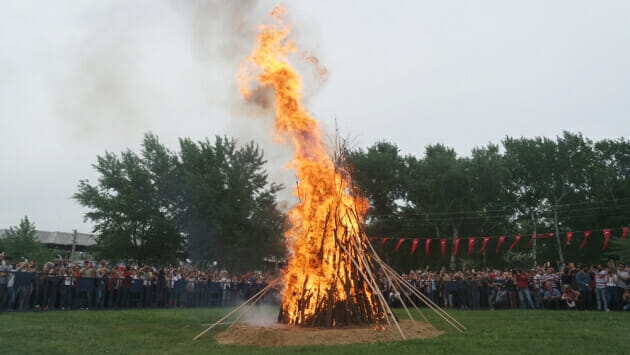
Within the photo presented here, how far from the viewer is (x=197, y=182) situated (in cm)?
3011

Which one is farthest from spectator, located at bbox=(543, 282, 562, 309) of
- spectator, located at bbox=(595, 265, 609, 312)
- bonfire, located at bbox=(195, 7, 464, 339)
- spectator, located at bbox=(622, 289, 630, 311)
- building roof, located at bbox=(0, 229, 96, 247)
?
building roof, located at bbox=(0, 229, 96, 247)

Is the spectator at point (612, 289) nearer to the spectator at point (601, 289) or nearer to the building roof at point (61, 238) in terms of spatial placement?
the spectator at point (601, 289)

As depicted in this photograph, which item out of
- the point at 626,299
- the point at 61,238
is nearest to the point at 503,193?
the point at 626,299

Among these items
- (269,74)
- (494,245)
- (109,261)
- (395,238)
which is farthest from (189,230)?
(494,245)

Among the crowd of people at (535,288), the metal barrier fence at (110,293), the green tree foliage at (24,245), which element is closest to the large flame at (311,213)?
the crowd of people at (535,288)

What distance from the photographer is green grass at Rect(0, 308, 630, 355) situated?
8.42 meters

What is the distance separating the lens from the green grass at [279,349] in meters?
8.42

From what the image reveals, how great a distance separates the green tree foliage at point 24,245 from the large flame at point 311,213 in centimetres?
4436

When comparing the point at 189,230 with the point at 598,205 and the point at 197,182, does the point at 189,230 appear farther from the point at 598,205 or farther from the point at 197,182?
the point at 598,205

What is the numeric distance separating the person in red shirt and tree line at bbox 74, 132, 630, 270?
50.0 feet

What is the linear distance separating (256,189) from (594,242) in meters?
29.0

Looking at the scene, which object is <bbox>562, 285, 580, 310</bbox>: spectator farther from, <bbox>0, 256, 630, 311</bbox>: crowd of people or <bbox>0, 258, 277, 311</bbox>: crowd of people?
<bbox>0, 258, 277, 311</bbox>: crowd of people

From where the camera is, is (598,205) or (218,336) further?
(598,205)

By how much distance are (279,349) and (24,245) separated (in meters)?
48.3
